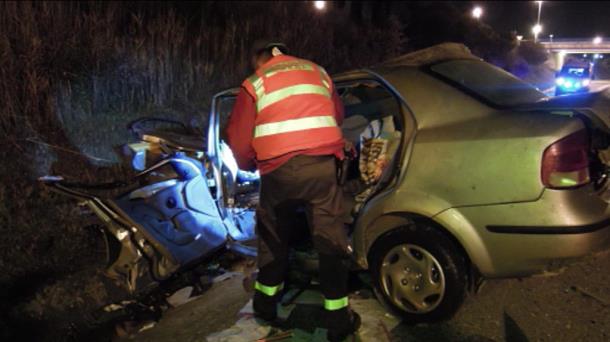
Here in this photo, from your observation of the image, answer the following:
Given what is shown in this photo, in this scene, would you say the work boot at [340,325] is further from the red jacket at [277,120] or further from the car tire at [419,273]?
the red jacket at [277,120]

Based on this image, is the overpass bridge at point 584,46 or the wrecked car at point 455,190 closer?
the wrecked car at point 455,190

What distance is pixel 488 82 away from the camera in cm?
344

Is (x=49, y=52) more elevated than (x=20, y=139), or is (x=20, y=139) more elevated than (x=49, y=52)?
(x=49, y=52)

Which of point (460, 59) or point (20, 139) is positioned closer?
point (460, 59)

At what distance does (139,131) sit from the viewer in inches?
203

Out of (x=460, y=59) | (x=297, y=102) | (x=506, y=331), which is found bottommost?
(x=506, y=331)

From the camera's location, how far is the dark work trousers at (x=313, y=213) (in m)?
3.09

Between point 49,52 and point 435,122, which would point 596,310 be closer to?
point 435,122

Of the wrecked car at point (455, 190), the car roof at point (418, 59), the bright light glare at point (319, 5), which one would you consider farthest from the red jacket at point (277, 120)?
the bright light glare at point (319, 5)

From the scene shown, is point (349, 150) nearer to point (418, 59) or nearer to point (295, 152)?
point (295, 152)

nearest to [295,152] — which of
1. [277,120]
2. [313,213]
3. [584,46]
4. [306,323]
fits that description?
[277,120]

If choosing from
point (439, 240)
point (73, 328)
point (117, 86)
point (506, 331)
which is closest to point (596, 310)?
point (506, 331)

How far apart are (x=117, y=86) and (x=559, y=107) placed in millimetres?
6049

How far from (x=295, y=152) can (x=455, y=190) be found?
903 mm
